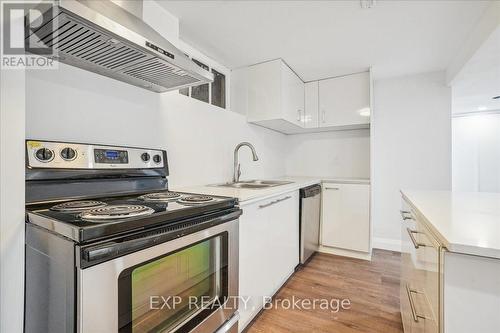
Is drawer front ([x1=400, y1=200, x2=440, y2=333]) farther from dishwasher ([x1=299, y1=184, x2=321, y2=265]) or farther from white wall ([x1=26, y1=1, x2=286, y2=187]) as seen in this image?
white wall ([x1=26, y1=1, x2=286, y2=187])

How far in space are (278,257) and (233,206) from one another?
2.86ft

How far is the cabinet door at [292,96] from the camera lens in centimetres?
250

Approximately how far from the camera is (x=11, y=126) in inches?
30.4

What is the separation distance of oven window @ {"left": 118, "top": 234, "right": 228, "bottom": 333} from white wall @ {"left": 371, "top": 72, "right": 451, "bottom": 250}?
8.61 ft

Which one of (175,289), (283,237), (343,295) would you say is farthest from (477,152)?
(175,289)

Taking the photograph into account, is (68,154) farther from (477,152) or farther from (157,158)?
(477,152)

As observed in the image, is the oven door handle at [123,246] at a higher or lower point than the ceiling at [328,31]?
lower

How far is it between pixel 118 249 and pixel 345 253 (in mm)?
2719

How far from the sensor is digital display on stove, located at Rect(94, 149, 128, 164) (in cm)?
120

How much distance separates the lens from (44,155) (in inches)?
39.8

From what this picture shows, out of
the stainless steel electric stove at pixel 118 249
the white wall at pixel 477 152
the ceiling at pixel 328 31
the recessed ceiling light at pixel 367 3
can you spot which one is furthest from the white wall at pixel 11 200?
the white wall at pixel 477 152

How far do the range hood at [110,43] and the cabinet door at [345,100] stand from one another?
2.06 meters

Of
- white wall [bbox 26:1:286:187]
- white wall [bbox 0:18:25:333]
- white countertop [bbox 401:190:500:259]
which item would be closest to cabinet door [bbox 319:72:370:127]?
white wall [bbox 26:1:286:187]

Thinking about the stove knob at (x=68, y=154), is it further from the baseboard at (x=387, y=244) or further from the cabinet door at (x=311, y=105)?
the baseboard at (x=387, y=244)
